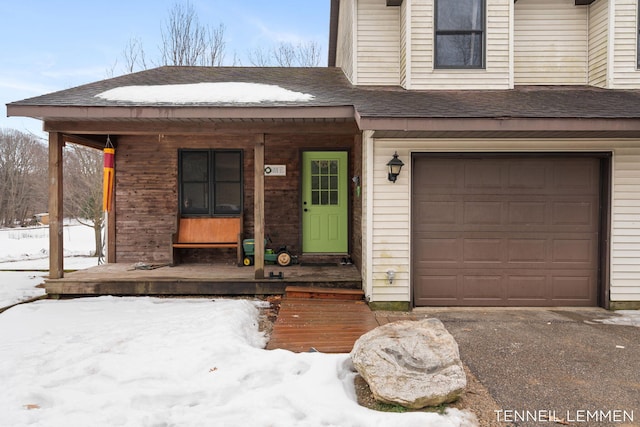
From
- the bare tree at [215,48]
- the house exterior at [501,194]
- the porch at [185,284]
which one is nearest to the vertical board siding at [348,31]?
the house exterior at [501,194]

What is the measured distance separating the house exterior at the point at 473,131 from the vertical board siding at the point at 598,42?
21mm

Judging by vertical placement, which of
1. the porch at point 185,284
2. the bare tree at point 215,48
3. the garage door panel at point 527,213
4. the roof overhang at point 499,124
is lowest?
the porch at point 185,284

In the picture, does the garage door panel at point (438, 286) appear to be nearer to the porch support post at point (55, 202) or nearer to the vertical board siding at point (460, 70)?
the vertical board siding at point (460, 70)

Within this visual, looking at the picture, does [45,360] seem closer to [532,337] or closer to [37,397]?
[37,397]

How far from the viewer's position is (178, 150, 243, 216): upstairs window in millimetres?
7391

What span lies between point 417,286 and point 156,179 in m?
5.02

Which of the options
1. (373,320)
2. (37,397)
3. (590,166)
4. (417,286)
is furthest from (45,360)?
(590,166)

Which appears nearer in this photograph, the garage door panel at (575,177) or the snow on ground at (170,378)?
the snow on ground at (170,378)

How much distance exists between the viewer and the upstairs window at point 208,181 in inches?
291

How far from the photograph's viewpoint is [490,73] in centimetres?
570

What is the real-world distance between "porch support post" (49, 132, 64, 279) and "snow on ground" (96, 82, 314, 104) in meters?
0.90

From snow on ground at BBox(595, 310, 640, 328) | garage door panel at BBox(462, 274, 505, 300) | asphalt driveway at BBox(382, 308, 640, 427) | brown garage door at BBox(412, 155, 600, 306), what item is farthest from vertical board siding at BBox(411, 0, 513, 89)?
snow on ground at BBox(595, 310, 640, 328)

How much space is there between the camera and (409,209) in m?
5.23

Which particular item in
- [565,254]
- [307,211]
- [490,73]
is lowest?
[565,254]
